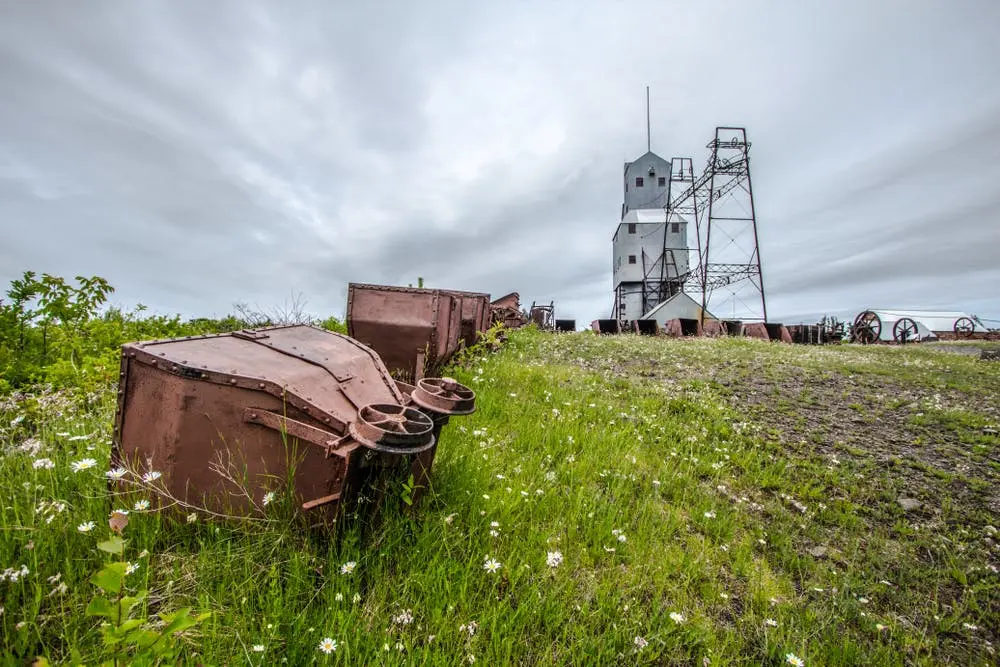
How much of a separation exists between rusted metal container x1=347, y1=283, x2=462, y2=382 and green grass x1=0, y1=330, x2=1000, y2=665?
1.26 meters

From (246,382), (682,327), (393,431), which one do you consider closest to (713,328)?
(682,327)

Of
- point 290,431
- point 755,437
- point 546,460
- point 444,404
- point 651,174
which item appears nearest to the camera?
point 290,431

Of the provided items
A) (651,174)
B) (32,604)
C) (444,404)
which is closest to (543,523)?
(444,404)

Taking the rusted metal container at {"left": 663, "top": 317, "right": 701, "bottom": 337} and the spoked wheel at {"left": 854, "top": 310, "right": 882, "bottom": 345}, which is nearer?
the rusted metal container at {"left": 663, "top": 317, "right": 701, "bottom": 337}

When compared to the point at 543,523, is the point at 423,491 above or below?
above

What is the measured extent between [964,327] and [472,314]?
43.0 m

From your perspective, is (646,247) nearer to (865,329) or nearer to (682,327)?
(865,329)

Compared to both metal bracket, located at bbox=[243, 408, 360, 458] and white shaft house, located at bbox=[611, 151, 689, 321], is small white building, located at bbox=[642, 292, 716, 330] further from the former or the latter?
metal bracket, located at bbox=[243, 408, 360, 458]

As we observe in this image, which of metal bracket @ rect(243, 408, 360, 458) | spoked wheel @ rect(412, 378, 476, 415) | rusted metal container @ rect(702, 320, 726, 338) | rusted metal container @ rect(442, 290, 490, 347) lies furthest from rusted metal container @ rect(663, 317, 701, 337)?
metal bracket @ rect(243, 408, 360, 458)

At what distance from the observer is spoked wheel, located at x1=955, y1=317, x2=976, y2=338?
31.1 meters

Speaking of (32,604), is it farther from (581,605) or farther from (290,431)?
(581,605)

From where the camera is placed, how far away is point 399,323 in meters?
6.81

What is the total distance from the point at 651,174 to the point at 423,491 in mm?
51767

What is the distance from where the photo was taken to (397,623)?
2.32 m
